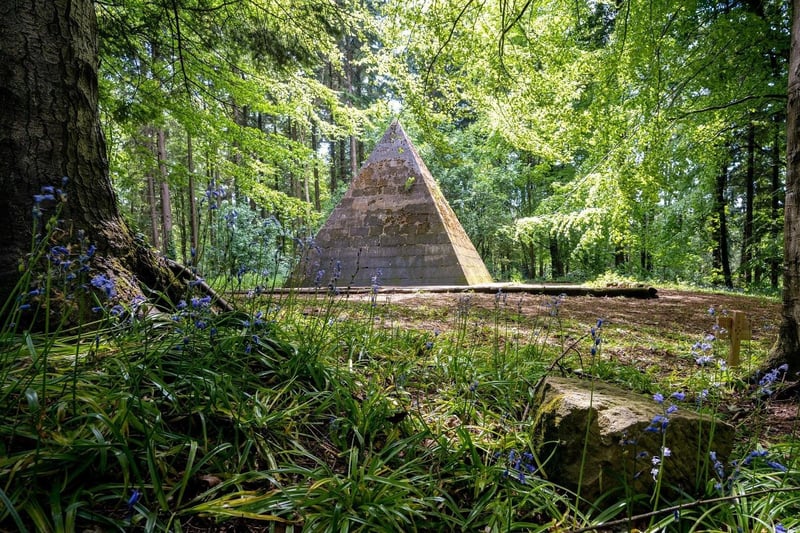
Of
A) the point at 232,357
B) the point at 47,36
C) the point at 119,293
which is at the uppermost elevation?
the point at 47,36

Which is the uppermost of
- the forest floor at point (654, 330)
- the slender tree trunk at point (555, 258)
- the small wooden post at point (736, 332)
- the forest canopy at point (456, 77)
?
the forest canopy at point (456, 77)

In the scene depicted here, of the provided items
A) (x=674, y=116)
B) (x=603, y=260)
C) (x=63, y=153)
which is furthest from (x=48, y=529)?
(x=603, y=260)

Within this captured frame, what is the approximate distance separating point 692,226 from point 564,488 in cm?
2019

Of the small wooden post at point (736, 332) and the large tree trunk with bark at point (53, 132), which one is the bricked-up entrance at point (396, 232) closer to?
the small wooden post at point (736, 332)

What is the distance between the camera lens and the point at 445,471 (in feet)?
4.90

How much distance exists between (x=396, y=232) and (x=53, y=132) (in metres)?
8.22

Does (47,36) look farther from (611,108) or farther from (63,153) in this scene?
(611,108)

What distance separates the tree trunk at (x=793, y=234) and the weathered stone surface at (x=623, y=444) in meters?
1.52

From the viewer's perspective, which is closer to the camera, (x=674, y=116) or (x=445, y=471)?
(x=445, y=471)

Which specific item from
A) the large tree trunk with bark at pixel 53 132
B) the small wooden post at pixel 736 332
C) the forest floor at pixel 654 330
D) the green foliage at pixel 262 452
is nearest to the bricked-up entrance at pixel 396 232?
the forest floor at pixel 654 330

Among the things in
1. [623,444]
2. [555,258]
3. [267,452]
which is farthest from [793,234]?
[555,258]

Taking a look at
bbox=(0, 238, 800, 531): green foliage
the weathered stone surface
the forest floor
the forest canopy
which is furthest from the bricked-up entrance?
the weathered stone surface

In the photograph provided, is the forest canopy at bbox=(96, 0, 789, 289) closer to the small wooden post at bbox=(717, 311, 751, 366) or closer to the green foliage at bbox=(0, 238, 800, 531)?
the green foliage at bbox=(0, 238, 800, 531)

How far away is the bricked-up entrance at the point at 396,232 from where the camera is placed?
377 inches
